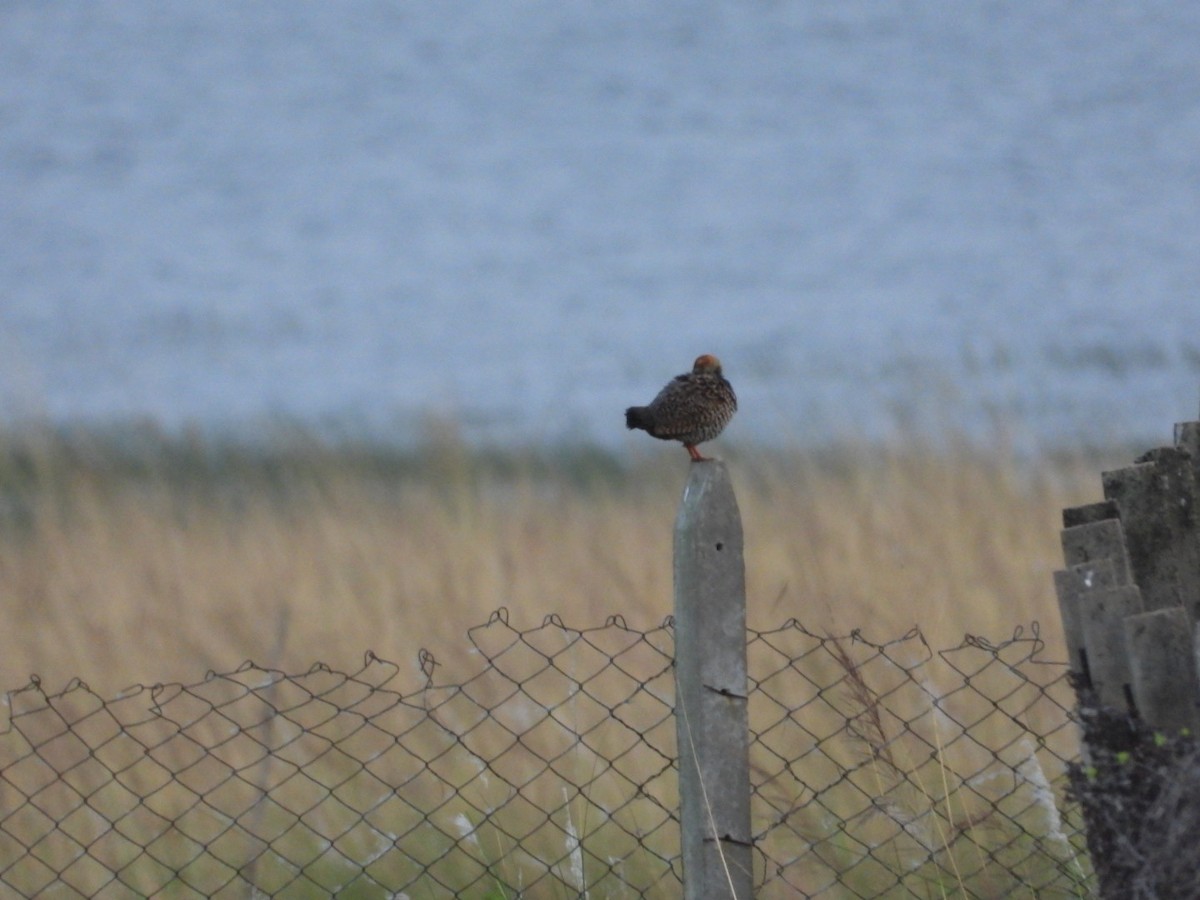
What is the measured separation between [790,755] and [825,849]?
0.46 m

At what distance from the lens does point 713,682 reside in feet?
8.65

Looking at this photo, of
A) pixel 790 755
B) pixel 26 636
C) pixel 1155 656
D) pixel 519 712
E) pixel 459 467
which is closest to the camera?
pixel 1155 656

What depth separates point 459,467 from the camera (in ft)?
22.2

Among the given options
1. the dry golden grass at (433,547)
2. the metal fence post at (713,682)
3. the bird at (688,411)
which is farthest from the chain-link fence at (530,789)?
the metal fence post at (713,682)

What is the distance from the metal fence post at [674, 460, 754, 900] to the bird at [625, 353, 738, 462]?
0.49m

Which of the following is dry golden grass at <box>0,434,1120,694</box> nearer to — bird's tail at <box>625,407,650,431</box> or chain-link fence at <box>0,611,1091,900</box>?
chain-link fence at <box>0,611,1091,900</box>

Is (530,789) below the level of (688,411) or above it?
below

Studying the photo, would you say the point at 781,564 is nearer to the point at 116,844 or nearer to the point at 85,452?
the point at 116,844

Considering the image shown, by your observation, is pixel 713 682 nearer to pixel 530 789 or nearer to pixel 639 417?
pixel 639 417

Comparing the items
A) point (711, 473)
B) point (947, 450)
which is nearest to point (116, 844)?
point (711, 473)

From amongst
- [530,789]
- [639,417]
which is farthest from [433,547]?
[639,417]

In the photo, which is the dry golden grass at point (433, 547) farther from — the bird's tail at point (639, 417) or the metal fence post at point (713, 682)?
the metal fence post at point (713, 682)

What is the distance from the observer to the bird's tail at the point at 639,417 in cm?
322

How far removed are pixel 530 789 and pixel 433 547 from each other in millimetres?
1964
